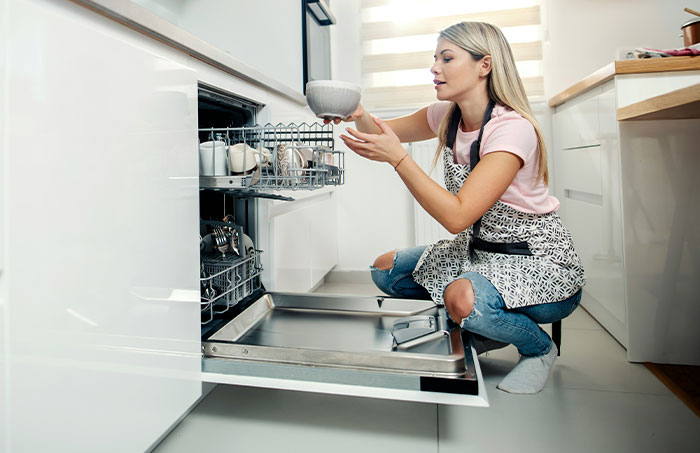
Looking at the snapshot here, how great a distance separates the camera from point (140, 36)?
87 centimetres

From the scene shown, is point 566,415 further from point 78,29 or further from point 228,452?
point 78,29

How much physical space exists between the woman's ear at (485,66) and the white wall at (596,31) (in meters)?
1.36

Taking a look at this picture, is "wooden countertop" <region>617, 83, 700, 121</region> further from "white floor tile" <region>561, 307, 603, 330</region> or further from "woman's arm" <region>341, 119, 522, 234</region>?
"white floor tile" <region>561, 307, 603, 330</region>

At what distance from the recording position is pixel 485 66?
1327 millimetres

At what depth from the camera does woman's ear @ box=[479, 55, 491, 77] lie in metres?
1.32

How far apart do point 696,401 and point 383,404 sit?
781mm

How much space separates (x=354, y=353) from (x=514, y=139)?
2.15ft

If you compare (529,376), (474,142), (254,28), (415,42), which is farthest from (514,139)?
(415,42)

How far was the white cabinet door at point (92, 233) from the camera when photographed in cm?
61

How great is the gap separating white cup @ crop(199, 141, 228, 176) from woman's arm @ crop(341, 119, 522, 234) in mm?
288

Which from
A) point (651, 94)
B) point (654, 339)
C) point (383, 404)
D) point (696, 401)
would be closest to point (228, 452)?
point (383, 404)

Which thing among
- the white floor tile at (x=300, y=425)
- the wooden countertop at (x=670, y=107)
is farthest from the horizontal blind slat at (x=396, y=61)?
the white floor tile at (x=300, y=425)

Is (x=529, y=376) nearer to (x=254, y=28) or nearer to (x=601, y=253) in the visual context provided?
(x=601, y=253)

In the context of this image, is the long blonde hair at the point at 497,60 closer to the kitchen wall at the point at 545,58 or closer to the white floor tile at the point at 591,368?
the white floor tile at the point at 591,368
